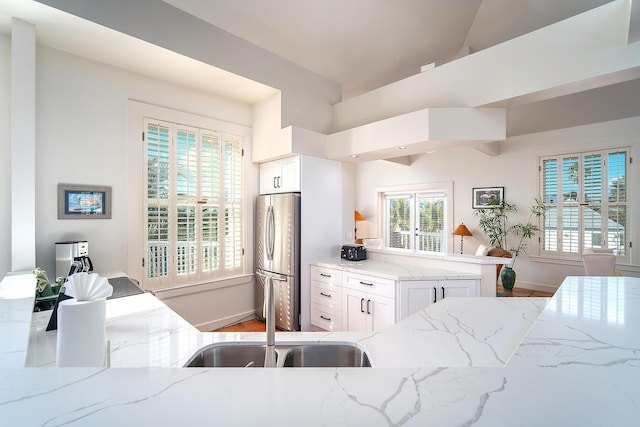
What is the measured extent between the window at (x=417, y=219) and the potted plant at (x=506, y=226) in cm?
69

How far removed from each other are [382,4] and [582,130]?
11.9 ft

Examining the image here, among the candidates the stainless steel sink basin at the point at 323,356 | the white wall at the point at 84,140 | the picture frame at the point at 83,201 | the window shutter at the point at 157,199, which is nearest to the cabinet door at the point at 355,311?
the stainless steel sink basin at the point at 323,356

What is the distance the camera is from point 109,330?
1422mm

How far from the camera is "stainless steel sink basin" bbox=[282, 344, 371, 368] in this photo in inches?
47.6

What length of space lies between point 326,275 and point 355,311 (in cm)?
53

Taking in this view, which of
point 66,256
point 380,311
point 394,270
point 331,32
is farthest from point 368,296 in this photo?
point 331,32

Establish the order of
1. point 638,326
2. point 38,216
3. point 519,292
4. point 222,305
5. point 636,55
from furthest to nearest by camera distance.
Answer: point 519,292 → point 222,305 → point 38,216 → point 636,55 → point 638,326

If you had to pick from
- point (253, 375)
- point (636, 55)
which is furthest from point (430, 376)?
point (636, 55)

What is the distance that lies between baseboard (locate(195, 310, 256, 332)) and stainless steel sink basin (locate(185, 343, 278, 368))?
2450mm

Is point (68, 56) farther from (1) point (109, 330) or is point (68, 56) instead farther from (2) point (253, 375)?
(2) point (253, 375)

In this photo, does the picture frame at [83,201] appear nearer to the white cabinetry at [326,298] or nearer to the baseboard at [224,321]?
the baseboard at [224,321]

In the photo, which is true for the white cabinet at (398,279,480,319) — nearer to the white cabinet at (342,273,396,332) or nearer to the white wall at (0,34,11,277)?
the white cabinet at (342,273,396,332)

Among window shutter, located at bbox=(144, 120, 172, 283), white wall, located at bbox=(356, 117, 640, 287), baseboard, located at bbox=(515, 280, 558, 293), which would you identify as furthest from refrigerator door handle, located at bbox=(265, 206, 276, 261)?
baseboard, located at bbox=(515, 280, 558, 293)

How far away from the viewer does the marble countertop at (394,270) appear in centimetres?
267
